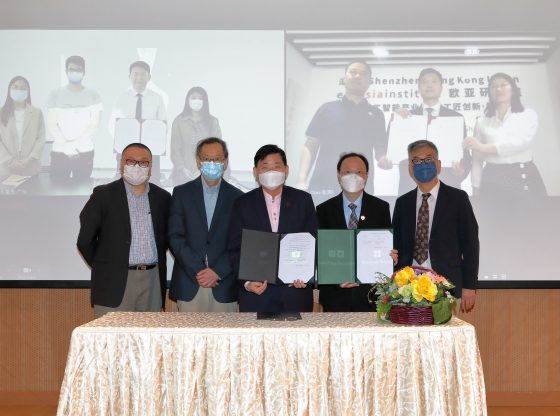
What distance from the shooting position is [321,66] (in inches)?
188

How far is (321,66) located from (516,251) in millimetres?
2024

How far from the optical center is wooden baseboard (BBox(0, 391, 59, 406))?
4930mm

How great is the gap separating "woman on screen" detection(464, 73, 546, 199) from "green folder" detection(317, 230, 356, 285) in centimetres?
180

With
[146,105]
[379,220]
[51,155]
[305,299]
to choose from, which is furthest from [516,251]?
[51,155]

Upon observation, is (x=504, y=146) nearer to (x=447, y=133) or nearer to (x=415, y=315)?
(x=447, y=133)

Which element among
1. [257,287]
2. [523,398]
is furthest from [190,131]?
[523,398]

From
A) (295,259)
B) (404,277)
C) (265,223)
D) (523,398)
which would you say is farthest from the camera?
(523,398)

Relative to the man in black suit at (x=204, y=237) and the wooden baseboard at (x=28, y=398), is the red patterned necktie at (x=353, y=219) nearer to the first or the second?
the man in black suit at (x=204, y=237)

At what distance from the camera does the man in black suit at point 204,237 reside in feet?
12.3

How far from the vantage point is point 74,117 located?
4723mm

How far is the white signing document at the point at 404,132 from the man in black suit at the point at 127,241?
6.14ft

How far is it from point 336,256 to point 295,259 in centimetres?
23

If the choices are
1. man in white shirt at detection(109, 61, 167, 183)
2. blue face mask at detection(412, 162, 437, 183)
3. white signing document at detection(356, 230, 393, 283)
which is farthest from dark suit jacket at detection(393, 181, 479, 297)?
man in white shirt at detection(109, 61, 167, 183)

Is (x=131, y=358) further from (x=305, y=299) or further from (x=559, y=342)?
(x=559, y=342)
